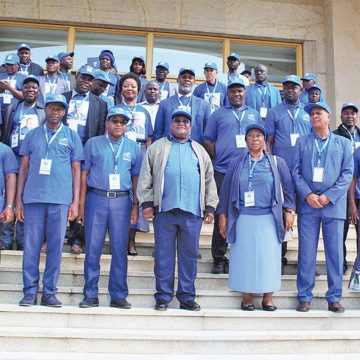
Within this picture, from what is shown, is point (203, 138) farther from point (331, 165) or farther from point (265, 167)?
point (331, 165)

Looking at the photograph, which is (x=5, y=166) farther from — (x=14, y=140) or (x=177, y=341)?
(x=177, y=341)

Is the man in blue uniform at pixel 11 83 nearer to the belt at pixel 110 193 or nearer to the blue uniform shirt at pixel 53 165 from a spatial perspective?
the blue uniform shirt at pixel 53 165

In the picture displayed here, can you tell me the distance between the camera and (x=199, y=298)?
4957mm

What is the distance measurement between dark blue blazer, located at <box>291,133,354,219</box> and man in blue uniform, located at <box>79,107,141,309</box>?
1.66 metres

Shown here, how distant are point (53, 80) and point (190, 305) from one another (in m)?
4.21

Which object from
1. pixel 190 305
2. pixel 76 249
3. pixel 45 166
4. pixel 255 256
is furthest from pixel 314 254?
pixel 45 166

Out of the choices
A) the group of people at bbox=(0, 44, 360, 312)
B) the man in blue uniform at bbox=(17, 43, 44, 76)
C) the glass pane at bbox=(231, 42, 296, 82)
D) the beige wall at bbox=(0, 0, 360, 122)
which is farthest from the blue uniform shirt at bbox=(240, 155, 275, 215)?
the glass pane at bbox=(231, 42, 296, 82)

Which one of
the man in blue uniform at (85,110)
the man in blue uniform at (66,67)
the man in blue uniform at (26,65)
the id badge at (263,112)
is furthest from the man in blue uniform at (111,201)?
the man in blue uniform at (26,65)

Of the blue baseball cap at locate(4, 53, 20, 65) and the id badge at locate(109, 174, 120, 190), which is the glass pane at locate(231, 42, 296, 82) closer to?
the blue baseball cap at locate(4, 53, 20, 65)

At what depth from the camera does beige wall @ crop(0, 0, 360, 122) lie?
10047mm

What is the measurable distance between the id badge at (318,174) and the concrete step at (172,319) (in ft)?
4.27

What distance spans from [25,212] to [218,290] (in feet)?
6.95

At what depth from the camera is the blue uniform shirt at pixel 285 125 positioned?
6.08 meters

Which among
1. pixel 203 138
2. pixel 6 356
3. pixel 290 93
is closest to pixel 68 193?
pixel 6 356
